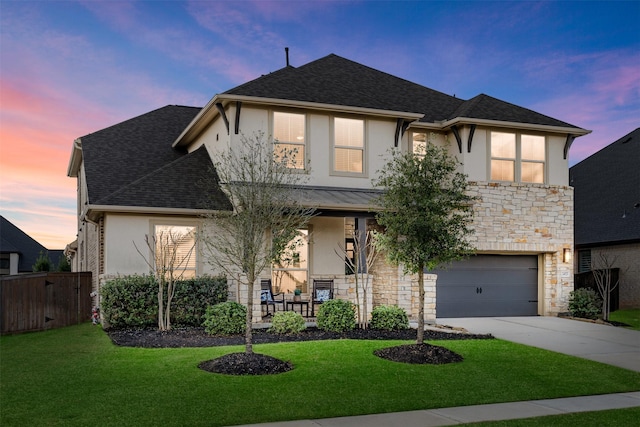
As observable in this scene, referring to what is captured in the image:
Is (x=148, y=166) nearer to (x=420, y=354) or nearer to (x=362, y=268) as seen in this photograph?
(x=362, y=268)

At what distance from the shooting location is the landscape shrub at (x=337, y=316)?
1412 cm

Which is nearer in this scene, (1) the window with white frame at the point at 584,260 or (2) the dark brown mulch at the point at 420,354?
(2) the dark brown mulch at the point at 420,354

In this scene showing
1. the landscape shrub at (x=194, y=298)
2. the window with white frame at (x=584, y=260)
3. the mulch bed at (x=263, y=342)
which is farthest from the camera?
the window with white frame at (x=584, y=260)

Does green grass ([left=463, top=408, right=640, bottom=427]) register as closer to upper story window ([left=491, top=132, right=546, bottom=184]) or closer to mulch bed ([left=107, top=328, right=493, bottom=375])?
mulch bed ([left=107, top=328, right=493, bottom=375])

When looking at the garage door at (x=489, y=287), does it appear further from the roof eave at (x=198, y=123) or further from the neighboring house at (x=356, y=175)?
the roof eave at (x=198, y=123)

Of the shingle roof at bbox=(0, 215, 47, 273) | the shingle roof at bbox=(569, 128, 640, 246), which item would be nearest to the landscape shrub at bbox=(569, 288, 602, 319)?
the shingle roof at bbox=(569, 128, 640, 246)

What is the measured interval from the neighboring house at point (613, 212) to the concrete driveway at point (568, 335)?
6.04 meters

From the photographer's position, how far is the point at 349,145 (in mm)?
17641

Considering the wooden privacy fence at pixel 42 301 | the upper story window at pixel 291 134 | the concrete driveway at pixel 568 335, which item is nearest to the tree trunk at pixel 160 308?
the wooden privacy fence at pixel 42 301

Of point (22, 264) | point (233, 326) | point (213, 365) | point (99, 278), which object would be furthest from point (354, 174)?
point (22, 264)

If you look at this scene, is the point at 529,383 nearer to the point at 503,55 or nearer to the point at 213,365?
the point at 213,365

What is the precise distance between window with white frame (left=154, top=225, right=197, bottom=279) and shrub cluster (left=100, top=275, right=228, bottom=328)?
0.66 m

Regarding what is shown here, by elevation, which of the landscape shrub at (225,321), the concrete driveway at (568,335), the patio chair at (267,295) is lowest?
the concrete driveway at (568,335)

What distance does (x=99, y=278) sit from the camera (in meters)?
16.5
